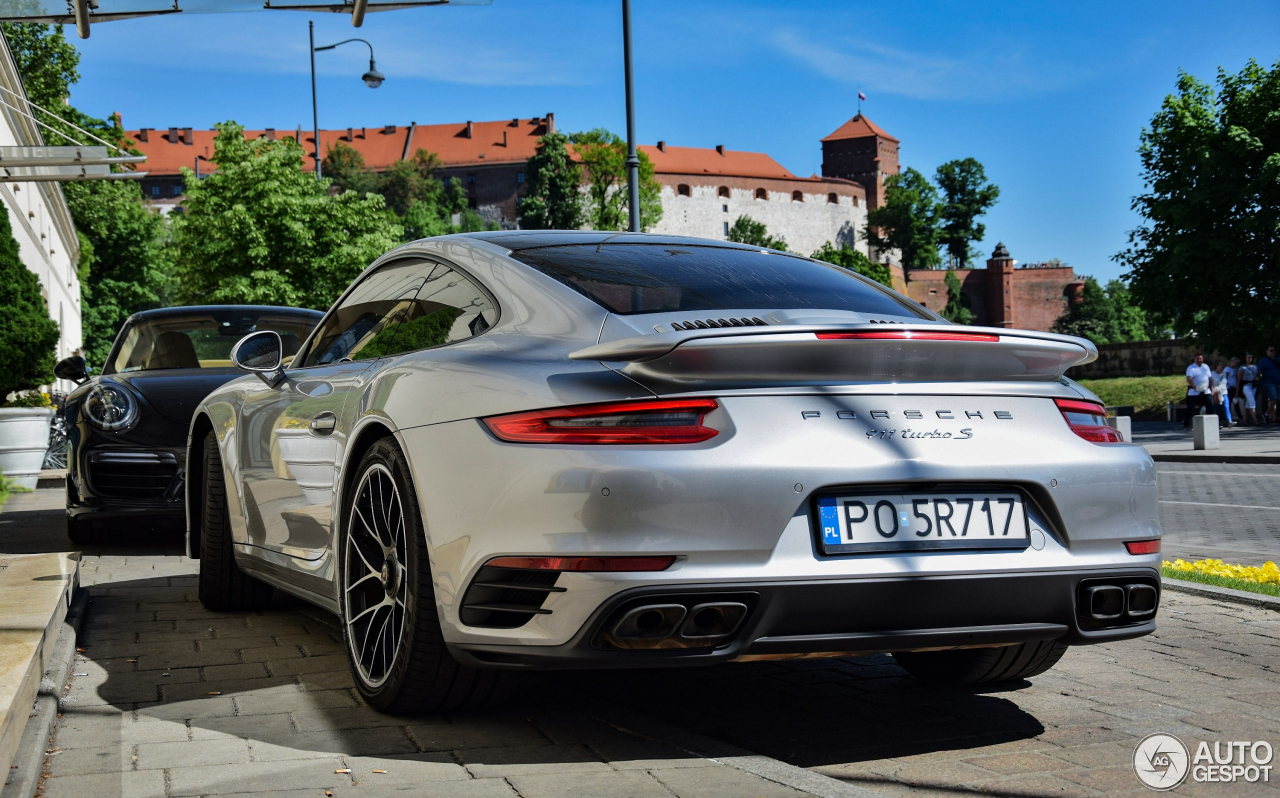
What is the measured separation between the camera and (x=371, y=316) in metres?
4.41

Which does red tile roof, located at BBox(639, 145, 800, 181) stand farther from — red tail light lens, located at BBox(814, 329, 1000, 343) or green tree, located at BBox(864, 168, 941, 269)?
red tail light lens, located at BBox(814, 329, 1000, 343)

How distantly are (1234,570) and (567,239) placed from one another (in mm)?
4835

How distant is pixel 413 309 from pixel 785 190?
129185 millimetres

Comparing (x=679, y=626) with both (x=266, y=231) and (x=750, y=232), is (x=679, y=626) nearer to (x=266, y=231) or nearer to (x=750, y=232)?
(x=266, y=231)

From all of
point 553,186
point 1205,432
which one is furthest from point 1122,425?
point 553,186

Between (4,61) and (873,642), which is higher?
(4,61)

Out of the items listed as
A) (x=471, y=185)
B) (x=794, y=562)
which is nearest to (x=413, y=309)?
(x=794, y=562)

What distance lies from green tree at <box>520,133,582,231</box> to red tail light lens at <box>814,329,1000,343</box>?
97168 millimetres

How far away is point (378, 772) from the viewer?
3027 mm

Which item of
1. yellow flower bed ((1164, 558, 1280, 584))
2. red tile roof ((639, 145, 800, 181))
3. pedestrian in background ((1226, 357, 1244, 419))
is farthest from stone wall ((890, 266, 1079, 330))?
yellow flower bed ((1164, 558, 1280, 584))

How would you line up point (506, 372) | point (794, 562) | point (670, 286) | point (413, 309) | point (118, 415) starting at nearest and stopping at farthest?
point (794, 562)
point (506, 372)
point (670, 286)
point (413, 309)
point (118, 415)

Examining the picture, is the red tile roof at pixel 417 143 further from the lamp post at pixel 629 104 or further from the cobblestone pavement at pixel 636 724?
the cobblestone pavement at pixel 636 724

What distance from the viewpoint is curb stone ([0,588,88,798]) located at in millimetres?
2750

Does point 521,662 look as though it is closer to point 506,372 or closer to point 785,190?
point 506,372
